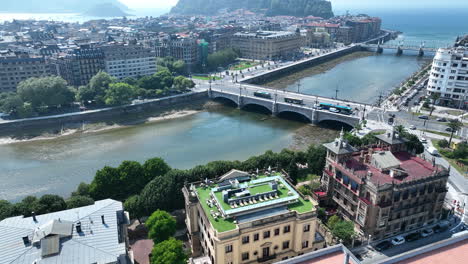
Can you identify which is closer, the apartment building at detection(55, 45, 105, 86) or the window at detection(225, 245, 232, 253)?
the window at detection(225, 245, 232, 253)

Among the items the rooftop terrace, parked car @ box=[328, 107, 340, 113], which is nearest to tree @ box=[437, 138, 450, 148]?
parked car @ box=[328, 107, 340, 113]

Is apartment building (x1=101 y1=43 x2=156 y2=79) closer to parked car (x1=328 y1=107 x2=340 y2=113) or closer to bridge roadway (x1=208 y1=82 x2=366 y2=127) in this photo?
bridge roadway (x1=208 y1=82 x2=366 y2=127)

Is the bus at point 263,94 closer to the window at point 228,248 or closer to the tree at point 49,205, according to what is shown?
the tree at point 49,205

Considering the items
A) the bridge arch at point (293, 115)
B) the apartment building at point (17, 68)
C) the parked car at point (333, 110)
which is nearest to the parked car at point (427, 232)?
the parked car at point (333, 110)

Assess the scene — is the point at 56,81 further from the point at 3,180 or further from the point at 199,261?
the point at 199,261

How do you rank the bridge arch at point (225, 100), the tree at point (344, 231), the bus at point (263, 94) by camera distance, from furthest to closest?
1. the bridge arch at point (225, 100)
2. the bus at point (263, 94)
3. the tree at point (344, 231)

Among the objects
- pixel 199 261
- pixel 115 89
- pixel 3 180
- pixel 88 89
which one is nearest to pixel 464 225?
pixel 199 261
